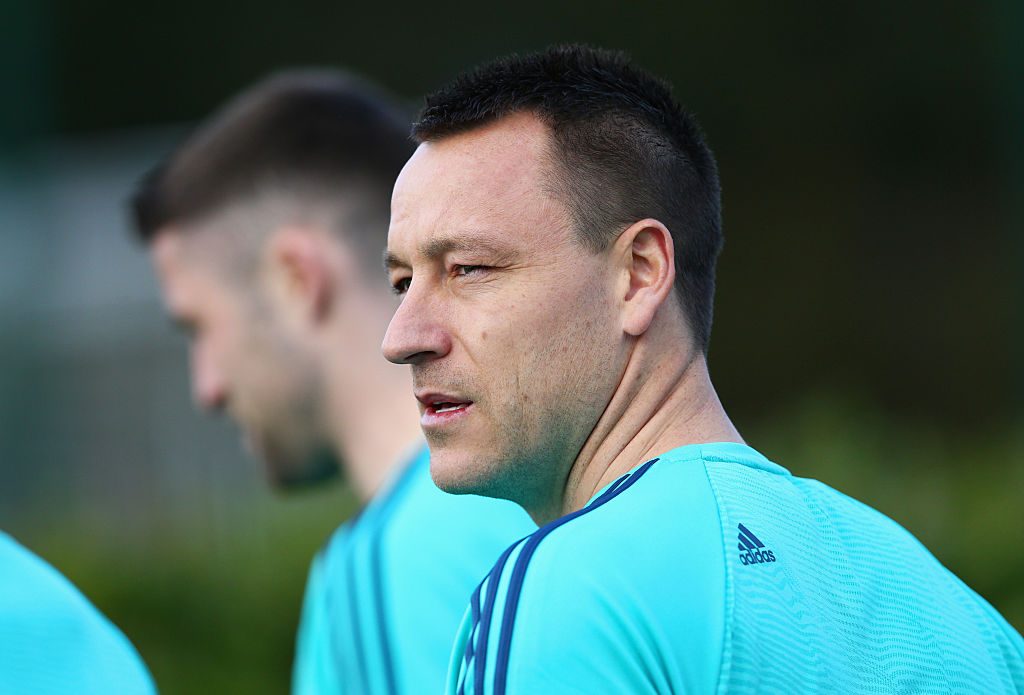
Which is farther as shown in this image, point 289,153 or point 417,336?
point 289,153

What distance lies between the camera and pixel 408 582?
2957 millimetres

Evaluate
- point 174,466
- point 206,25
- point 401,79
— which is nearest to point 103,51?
point 206,25

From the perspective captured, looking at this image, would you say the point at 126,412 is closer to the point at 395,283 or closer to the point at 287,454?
the point at 287,454

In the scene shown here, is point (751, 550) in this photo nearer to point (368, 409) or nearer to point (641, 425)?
point (641, 425)

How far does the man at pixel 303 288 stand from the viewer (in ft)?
11.9

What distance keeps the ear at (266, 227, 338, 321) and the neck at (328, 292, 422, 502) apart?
0.39 feet

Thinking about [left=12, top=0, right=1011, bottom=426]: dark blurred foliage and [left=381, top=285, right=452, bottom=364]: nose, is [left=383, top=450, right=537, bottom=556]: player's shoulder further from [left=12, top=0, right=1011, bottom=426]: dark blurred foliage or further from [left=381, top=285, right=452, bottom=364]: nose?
[left=12, top=0, right=1011, bottom=426]: dark blurred foliage

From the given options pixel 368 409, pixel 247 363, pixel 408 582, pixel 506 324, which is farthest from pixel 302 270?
pixel 506 324

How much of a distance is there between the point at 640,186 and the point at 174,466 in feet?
30.8

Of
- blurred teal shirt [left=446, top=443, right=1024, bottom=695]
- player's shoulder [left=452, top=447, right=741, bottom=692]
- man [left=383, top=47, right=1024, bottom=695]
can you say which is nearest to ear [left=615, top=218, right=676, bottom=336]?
man [left=383, top=47, right=1024, bottom=695]

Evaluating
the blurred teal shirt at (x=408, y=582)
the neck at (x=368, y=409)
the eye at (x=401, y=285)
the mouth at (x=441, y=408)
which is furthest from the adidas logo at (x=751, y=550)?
the neck at (x=368, y=409)

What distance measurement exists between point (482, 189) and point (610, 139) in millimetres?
231

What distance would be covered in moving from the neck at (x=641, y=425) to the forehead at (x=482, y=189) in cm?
26

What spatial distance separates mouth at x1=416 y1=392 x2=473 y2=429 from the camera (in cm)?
209
